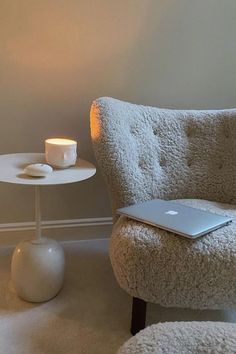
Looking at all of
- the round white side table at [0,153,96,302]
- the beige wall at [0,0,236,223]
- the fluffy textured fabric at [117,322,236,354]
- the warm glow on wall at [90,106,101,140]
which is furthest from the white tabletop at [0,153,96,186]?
the fluffy textured fabric at [117,322,236,354]

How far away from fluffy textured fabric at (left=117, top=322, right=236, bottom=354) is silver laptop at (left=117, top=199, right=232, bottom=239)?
1.40 feet

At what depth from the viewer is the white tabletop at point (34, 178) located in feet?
4.30

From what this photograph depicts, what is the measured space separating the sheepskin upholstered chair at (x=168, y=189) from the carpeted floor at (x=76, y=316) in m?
0.13

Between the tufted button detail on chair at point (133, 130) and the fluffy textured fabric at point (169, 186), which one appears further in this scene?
the tufted button detail on chair at point (133, 130)

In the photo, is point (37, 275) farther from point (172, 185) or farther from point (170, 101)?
point (170, 101)

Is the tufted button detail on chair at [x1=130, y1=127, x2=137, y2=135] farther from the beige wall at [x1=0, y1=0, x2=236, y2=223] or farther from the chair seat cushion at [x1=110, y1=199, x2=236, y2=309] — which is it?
the chair seat cushion at [x1=110, y1=199, x2=236, y2=309]

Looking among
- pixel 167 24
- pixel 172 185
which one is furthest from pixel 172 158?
pixel 167 24

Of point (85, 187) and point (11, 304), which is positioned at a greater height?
point (85, 187)

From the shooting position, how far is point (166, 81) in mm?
1901

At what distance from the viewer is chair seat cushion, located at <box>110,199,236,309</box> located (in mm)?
1180

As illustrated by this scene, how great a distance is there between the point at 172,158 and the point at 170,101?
418 mm

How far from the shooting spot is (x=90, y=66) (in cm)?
177

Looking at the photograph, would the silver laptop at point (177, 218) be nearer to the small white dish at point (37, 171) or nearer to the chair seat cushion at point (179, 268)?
the chair seat cushion at point (179, 268)

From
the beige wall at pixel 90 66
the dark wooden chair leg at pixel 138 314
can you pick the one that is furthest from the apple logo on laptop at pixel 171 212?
the beige wall at pixel 90 66
